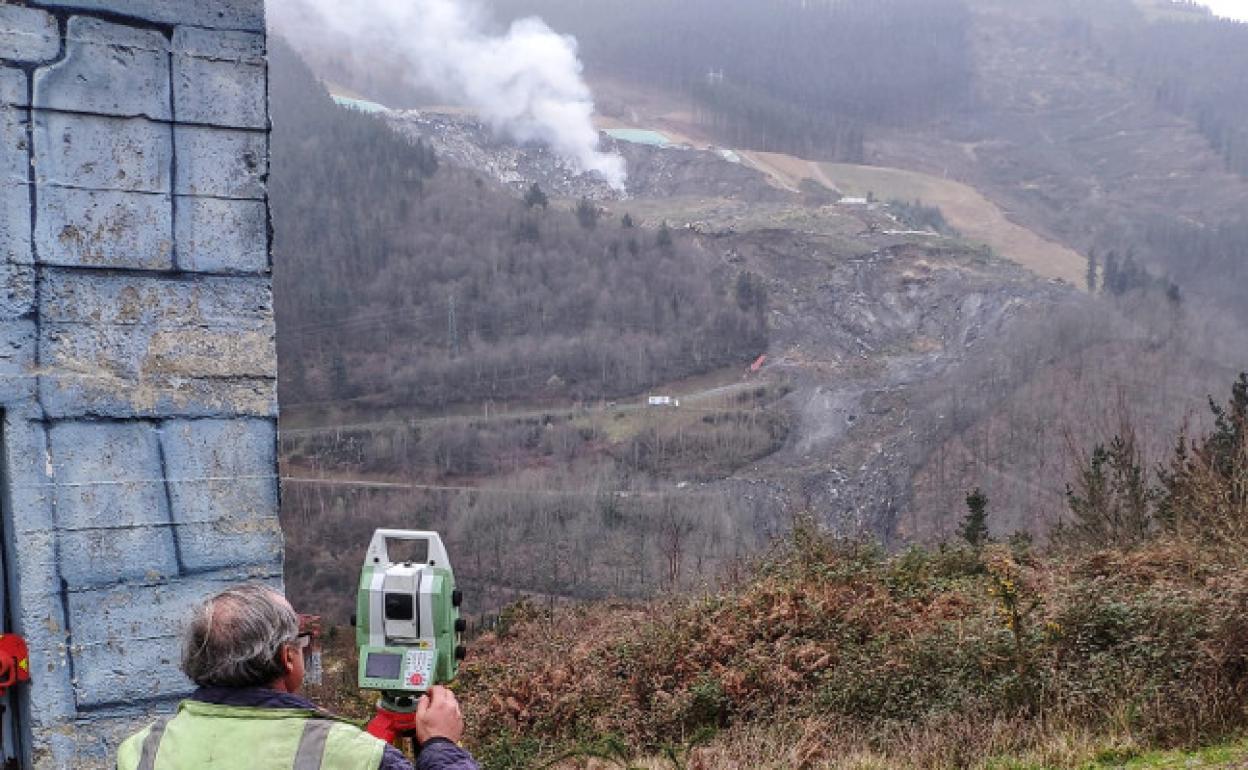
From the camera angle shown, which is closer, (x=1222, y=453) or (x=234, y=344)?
(x=234, y=344)

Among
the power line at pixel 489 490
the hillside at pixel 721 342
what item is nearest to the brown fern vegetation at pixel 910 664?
the hillside at pixel 721 342

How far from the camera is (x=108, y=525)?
3.60 m

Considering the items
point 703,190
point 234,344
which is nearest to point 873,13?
point 703,190

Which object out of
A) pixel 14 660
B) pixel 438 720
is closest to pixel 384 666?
pixel 438 720

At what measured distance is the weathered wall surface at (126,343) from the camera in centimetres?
350

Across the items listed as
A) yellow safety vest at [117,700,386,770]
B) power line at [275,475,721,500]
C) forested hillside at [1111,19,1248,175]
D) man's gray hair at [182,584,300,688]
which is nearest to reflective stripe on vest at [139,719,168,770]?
yellow safety vest at [117,700,386,770]

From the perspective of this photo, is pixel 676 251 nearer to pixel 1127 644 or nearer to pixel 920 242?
pixel 920 242

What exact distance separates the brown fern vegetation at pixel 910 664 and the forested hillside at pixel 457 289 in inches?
1208

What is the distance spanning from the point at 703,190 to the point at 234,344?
66856mm

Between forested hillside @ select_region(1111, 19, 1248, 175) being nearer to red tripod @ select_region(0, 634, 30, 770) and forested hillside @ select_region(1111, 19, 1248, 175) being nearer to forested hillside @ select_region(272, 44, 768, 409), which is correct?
forested hillside @ select_region(272, 44, 768, 409)

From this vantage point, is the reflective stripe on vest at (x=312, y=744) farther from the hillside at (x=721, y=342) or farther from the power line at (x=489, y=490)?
the power line at (x=489, y=490)

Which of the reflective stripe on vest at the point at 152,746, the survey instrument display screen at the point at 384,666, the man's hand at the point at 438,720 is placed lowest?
the survey instrument display screen at the point at 384,666

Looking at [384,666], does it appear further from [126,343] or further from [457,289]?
[457,289]

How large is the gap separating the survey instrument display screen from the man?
69 cm
